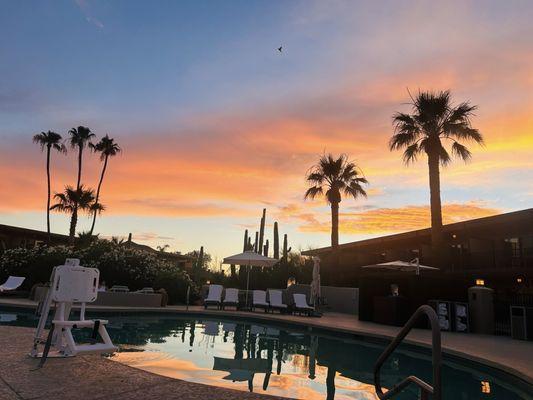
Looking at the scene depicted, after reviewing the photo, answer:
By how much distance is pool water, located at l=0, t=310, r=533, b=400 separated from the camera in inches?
239

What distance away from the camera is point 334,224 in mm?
23344

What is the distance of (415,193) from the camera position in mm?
19375

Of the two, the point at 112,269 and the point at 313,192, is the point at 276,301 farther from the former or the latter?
the point at 313,192

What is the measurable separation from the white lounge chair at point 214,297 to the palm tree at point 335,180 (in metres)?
9.12

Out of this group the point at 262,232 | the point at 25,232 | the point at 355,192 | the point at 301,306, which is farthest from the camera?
the point at 25,232

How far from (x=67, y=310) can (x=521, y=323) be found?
10.6 metres

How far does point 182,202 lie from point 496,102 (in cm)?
1561

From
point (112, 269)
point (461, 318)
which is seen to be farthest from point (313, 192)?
point (461, 318)

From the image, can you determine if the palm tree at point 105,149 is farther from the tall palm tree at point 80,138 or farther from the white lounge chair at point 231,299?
the white lounge chair at point 231,299

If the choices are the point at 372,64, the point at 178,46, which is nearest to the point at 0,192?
the point at 178,46

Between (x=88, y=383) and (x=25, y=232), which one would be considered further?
(x=25, y=232)

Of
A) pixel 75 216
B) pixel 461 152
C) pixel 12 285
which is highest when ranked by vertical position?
pixel 461 152

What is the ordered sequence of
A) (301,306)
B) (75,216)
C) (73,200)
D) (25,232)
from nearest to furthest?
(301,306), (25,232), (75,216), (73,200)

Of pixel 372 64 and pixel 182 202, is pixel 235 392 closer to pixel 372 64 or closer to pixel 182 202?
pixel 372 64
